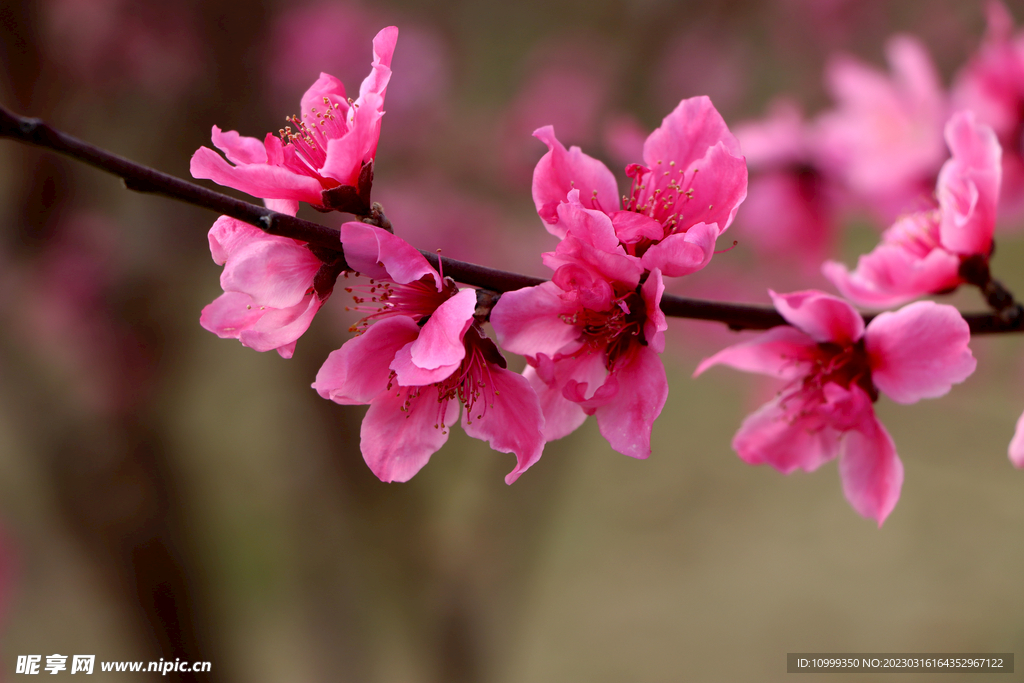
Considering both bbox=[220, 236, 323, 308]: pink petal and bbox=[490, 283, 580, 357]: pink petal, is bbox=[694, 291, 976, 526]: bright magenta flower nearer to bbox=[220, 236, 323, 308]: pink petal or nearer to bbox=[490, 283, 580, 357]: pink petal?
bbox=[490, 283, 580, 357]: pink petal

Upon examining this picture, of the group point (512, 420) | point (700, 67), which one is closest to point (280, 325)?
point (512, 420)

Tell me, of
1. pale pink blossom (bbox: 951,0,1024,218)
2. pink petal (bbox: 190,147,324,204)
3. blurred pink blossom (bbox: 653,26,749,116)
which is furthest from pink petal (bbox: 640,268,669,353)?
blurred pink blossom (bbox: 653,26,749,116)

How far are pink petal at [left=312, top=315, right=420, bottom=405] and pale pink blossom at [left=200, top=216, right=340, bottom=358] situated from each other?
0.03m

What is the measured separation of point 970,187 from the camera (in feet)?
1.60

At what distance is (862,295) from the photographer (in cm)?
54

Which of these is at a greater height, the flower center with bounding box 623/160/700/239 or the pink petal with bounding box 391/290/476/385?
the flower center with bounding box 623/160/700/239

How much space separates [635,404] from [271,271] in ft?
0.78

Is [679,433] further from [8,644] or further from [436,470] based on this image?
[8,644]

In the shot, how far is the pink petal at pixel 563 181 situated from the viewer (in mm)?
442

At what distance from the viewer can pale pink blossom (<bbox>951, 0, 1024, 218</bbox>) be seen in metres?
0.78

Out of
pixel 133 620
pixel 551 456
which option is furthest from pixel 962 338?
pixel 133 620

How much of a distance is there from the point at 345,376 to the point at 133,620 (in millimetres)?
1309

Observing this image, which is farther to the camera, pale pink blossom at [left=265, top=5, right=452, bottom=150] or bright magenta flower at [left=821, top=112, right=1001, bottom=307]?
pale pink blossom at [left=265, top=5, right=452, bottom=150]

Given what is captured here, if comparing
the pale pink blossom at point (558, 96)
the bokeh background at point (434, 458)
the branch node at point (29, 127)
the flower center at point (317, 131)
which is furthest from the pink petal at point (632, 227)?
the pale pink blossom at point (558, 96)
